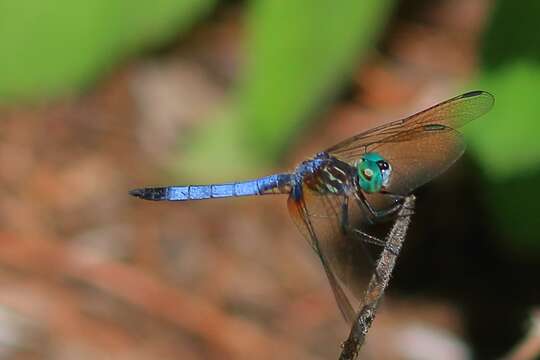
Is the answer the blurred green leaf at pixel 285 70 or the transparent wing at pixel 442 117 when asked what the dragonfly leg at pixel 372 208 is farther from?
the blurred green leaf at pixel 285 70

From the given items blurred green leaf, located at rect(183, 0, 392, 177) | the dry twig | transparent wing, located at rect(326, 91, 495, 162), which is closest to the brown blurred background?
blurred green leaf, located at rect(183, 0, 392, 177)

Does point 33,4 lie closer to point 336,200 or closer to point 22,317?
point 22,317

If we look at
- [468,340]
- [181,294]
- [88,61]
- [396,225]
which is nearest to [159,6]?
[88,61]

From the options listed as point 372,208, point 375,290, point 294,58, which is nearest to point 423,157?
point 372,208

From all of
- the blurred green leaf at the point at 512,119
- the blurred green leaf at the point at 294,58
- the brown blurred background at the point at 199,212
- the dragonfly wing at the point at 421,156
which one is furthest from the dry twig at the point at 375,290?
the blurred green leaf at the point at 294,58

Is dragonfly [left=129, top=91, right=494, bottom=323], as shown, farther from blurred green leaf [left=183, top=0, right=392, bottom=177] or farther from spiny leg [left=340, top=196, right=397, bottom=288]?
blurred green leaf [left=183, top=0, right=392, bottom=177]

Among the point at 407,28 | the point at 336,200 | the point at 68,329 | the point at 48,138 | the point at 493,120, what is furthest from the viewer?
the point at 407,28
